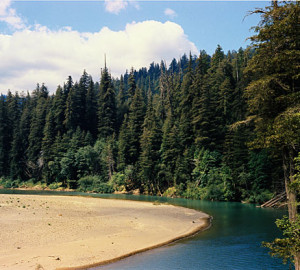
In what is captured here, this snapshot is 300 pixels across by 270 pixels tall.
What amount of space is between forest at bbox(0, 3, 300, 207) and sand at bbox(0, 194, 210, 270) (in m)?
10.0

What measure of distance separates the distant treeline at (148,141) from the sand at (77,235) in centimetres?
1496

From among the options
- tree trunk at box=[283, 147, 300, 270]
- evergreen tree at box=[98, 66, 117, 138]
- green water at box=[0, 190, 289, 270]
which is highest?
evergreen tree at box=[98, 66, 117, 138]

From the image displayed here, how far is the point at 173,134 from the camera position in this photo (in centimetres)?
5759

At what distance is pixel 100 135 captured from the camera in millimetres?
80375

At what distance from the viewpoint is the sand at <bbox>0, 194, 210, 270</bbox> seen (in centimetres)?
1380

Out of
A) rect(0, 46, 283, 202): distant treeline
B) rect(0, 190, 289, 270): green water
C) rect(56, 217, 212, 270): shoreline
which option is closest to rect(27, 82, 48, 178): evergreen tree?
rect(0, 46, 283, 202): distant treeline

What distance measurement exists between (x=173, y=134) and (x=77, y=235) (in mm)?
40953

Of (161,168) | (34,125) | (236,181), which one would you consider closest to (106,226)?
(236,181)

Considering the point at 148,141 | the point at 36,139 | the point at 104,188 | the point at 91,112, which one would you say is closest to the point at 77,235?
the point at 148,141

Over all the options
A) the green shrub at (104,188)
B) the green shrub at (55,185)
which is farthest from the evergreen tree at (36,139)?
the green shrub at (104,188)

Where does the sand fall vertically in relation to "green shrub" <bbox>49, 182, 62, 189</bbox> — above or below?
above

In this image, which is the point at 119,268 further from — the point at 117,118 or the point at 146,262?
the point at 117,118

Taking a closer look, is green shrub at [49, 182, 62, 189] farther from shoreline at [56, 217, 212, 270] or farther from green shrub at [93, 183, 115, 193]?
shoreline at [56, 217, 212, 270]

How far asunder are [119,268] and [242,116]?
48.4 m
